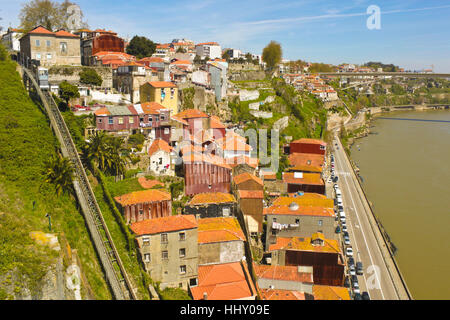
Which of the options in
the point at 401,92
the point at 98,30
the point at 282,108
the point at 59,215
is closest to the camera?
the point at 59,215

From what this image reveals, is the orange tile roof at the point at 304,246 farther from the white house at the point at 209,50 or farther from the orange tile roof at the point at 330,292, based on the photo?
the white house at the point at 209,50

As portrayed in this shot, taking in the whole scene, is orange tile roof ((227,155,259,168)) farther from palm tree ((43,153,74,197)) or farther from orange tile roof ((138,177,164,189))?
palm tree ((43,153,74,197))

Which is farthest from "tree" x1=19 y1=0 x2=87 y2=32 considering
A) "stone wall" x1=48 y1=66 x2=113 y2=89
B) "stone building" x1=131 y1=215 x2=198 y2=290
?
"stone building" x1=131 y1=215 x2=198 y2=290

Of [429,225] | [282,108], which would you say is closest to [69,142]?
[429,225]

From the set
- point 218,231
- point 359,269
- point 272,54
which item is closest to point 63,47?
point 218,231

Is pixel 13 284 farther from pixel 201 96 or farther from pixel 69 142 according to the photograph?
pixel 201 96

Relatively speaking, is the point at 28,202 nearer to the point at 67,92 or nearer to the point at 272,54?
the point at 67,92

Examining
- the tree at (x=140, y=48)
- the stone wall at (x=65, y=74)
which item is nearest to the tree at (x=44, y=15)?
the tree at (x=140, y=48)
